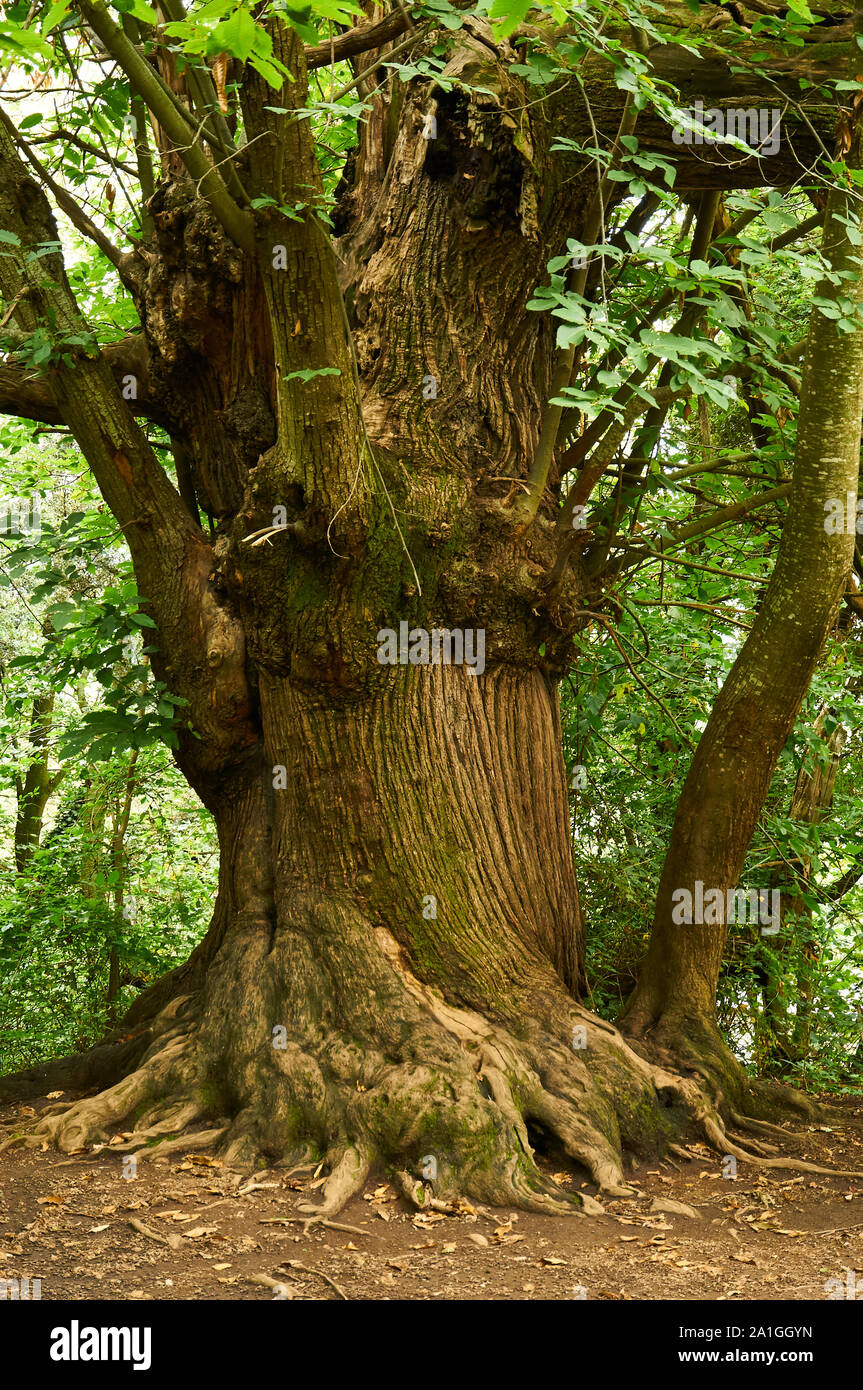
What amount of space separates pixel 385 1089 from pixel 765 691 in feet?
7.54

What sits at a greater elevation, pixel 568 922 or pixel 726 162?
pixel 726 162

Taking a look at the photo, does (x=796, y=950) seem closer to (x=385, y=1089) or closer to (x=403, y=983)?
(x=403, y=983)

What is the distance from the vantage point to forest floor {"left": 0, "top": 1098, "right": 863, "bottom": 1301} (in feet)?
10.6

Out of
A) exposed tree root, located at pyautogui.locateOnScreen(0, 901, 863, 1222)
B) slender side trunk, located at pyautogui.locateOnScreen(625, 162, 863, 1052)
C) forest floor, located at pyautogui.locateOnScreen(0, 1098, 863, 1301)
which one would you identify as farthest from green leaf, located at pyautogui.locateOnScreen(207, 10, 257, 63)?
forest floor, located at pyautogui.locateOnScreen(0, 1098, 863, 1301)

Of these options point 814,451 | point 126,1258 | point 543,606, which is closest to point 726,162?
point 814,451

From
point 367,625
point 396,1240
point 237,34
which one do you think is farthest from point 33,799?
point 237,34

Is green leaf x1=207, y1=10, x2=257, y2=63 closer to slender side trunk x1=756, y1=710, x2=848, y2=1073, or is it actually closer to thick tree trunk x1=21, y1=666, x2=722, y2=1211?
thick tree trunk x1=21, y1=666, x2=722, y2=1211

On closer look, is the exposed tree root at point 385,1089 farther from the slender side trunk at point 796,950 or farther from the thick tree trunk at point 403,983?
the slender side trunk at point 796,950

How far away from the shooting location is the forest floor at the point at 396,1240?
10.6 feet

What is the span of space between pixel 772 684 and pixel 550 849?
1.25 m

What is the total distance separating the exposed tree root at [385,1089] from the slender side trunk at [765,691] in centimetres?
39

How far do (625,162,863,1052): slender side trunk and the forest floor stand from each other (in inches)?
33.6

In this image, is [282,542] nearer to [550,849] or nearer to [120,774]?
[550,849]

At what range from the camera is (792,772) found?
732 cm
